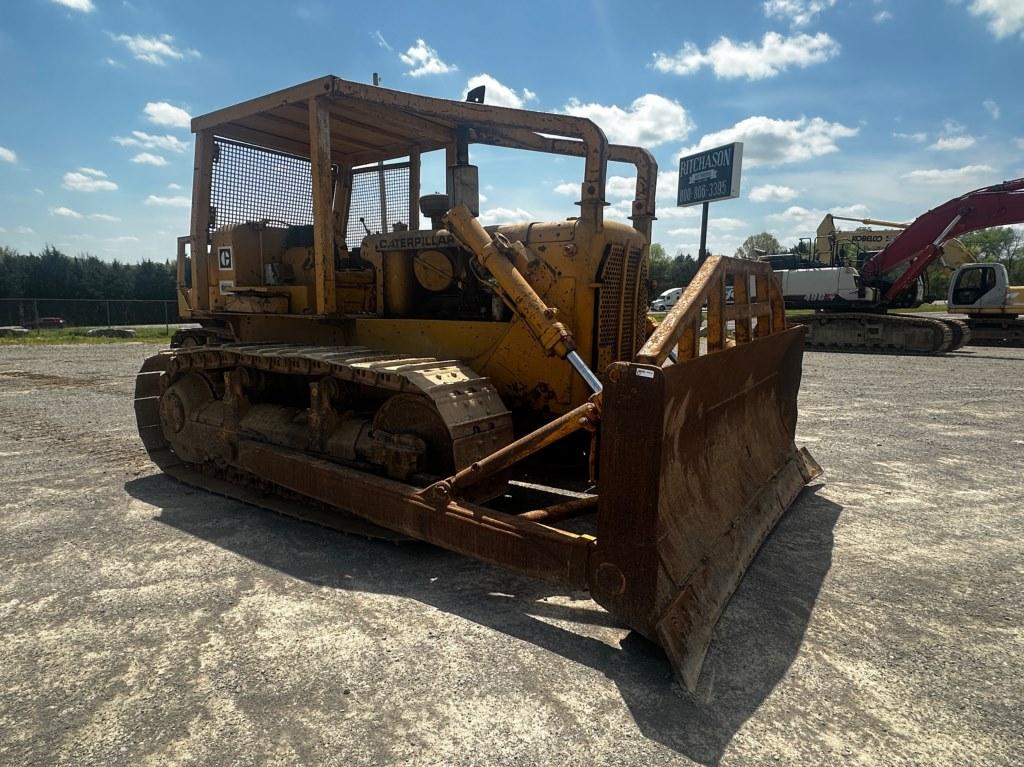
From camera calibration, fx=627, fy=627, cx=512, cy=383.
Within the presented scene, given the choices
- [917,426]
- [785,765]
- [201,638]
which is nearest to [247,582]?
[201,638]

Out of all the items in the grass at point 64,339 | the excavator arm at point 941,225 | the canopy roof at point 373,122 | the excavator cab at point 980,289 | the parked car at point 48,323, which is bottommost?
the grass at point 64,339

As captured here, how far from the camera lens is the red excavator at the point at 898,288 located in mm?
16672

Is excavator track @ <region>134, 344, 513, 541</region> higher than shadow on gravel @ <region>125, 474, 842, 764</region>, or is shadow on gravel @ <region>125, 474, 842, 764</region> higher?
excavator track @ <region>134, 344, 513, 541</region>

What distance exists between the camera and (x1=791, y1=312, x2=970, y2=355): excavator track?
1700cm

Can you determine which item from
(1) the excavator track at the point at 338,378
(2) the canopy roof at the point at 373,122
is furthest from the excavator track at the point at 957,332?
(1) the excavator track at the point at 338,378

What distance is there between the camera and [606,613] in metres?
3.23

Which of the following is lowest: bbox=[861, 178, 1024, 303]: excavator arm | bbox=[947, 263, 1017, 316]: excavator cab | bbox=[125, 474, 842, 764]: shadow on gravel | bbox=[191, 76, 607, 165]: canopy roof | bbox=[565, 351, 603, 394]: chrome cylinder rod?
bbox=[125, 474, 842, 764]: shadow on gravel

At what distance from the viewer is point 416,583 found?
3553mm

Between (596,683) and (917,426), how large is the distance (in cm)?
724

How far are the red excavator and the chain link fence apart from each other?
27427mm

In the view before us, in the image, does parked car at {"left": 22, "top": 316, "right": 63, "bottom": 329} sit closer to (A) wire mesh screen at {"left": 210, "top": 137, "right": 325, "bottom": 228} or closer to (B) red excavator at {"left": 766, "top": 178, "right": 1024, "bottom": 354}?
(A) wire mesh screen at {"left": 210, "top": 137, "right": 325, "bottom": 228}

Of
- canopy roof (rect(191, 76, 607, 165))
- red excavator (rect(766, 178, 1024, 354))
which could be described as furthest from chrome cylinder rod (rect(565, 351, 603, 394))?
red excavator (rect(766, 178, 1024, 354))

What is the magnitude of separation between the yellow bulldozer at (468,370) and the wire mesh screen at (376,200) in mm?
25

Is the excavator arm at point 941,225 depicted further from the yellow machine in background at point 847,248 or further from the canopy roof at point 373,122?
the canopy roof at point 373,122
